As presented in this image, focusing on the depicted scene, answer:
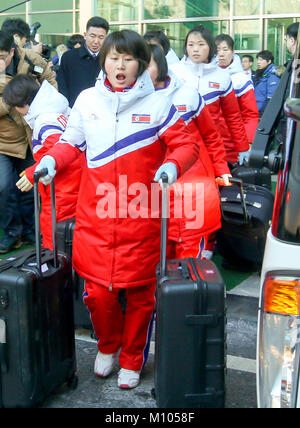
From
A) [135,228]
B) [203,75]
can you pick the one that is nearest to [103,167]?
[135,228]

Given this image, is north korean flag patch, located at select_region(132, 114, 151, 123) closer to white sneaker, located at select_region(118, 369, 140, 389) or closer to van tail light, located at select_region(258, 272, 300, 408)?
van tail light, located at select_region(258, 272, 300, 408)

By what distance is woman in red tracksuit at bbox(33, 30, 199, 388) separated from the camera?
3047mm

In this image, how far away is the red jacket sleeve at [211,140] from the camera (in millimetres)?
3990

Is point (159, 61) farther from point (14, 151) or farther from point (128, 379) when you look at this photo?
point (14, 151)

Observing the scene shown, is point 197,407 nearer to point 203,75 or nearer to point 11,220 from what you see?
point 203,75

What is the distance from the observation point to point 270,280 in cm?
227

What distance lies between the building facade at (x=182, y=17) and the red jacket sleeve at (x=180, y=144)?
1054 cm

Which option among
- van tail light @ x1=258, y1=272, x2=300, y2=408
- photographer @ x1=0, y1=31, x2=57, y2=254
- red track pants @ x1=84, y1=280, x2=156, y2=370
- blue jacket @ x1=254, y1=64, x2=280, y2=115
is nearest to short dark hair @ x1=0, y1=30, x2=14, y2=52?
photographer @ x1=0, y1=31, x2=57, y2=254

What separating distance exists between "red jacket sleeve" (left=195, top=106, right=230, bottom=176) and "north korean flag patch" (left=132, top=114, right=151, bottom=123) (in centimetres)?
95

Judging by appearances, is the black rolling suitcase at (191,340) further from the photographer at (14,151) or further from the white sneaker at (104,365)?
the photographer at (14,151)

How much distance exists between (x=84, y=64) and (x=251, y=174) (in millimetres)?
2063

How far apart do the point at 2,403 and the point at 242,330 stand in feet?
5.53

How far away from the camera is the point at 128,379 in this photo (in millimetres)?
3260

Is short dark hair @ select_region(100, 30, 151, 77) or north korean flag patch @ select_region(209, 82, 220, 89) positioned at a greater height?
short dark hair @ select_region(100, 30, 151, 77)
